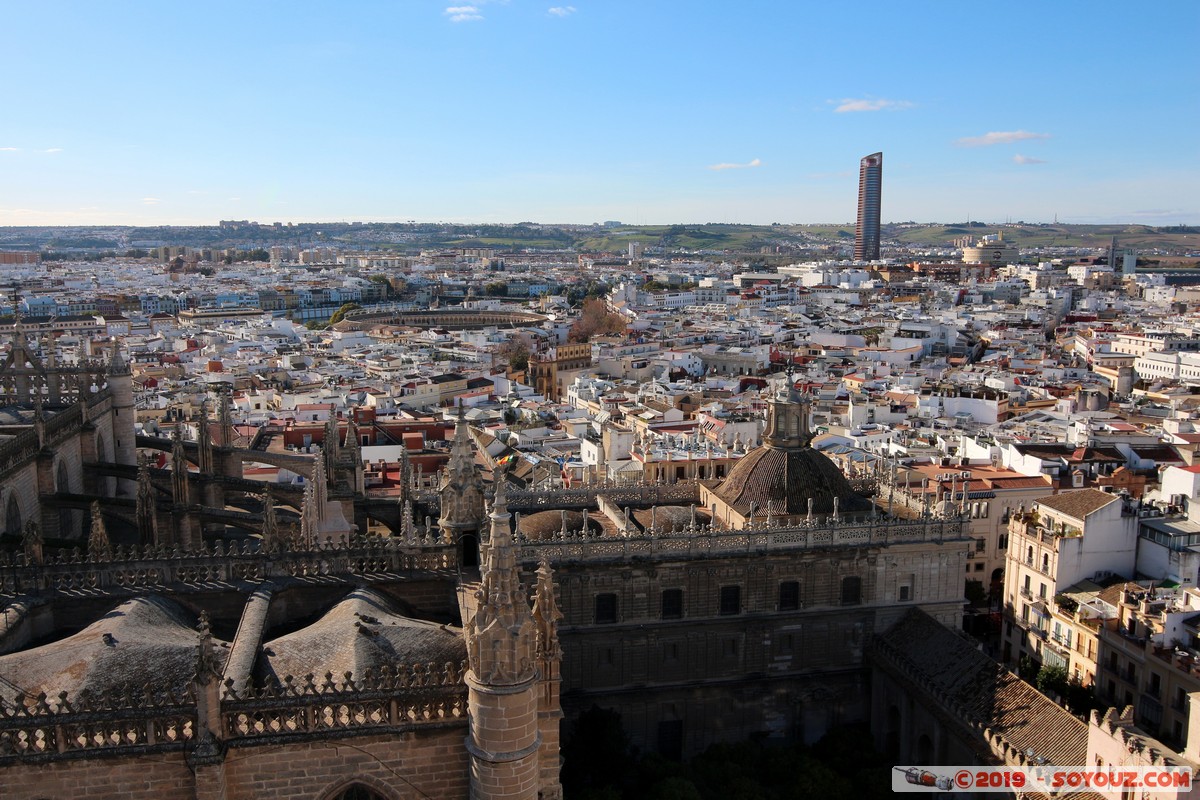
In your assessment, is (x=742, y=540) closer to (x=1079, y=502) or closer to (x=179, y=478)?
(x=179, y=478)

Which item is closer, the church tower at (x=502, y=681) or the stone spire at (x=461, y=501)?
the church tower at (x=502, y=681)

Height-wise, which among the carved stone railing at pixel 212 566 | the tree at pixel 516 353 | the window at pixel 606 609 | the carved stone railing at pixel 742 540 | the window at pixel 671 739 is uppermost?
the carved stone railing at pixel 212 566

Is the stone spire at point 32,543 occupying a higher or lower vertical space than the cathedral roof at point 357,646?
higher

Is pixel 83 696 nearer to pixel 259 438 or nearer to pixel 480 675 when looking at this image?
pixel 480 675

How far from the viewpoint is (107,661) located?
13.4 meters

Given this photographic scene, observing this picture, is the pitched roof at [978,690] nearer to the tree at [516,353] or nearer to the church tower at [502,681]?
the church tower at [502,681]

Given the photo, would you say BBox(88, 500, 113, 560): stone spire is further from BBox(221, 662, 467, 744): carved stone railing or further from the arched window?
the arched window

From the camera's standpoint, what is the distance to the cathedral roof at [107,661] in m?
13.0

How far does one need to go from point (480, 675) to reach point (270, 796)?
3096mm

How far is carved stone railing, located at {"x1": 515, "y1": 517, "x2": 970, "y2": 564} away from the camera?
28422mm

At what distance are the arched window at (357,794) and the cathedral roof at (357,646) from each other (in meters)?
1.37

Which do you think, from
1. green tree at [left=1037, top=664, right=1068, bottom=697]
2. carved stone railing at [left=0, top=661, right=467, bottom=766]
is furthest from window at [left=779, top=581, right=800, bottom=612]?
carved stone railing at [left=0, top=661, right=467, bottom=766]

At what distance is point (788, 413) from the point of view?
31781 mm

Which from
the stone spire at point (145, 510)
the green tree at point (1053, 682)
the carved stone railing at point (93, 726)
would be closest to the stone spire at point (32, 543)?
the carved stone railing at point (93, 726)
